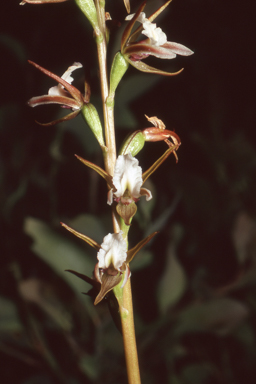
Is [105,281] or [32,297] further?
[32,297]

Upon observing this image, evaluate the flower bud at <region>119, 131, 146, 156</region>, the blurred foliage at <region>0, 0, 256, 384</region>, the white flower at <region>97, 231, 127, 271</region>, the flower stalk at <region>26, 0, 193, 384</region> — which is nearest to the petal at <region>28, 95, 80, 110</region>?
the flower stalk at <region>26, 0, 193, 384</region>

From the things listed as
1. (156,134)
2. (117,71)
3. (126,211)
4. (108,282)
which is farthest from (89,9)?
(108,282)

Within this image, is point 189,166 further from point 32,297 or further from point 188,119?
point 32,297

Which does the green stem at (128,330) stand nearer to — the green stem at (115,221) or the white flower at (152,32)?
the green stem at (115,221)

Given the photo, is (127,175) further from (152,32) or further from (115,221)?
(152,32)

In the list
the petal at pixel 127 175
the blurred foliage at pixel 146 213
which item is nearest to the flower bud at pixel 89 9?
the petal at pixel 127 175

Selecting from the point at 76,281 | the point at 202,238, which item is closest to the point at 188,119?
the point at 202,238

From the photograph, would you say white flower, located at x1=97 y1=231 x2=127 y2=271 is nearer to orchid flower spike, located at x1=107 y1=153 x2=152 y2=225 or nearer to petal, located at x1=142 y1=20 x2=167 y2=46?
orchid flower spike, located at x1=107 y1=153 x2=152 y2=225
